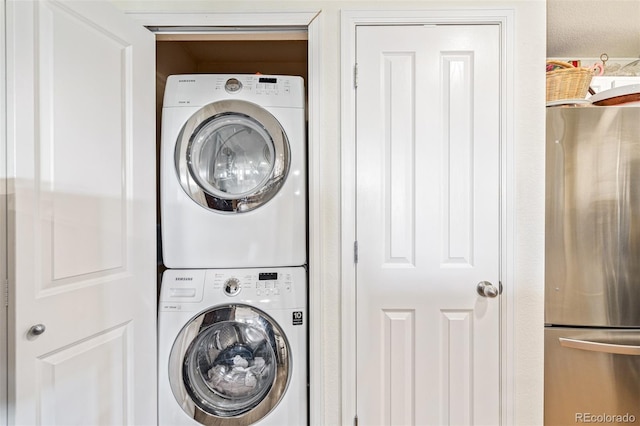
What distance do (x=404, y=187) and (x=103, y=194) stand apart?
1121 millimetres

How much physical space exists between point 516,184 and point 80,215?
1.61m

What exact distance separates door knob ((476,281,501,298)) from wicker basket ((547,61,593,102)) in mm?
844

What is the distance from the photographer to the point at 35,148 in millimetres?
978

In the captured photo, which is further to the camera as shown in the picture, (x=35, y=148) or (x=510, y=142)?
(x=510, y=142)

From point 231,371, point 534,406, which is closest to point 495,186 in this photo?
point 534,406

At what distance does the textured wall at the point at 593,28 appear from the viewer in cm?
151

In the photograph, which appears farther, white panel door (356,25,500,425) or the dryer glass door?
the dryer glass door

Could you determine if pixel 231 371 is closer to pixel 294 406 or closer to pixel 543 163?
pixel 294 406

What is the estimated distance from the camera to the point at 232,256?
4.79 ft

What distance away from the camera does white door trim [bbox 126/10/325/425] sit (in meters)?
1.37

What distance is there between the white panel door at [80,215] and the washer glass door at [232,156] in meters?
0.16

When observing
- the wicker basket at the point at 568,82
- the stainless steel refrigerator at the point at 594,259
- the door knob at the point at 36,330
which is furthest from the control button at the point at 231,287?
the wicker basket at the point at 568,82

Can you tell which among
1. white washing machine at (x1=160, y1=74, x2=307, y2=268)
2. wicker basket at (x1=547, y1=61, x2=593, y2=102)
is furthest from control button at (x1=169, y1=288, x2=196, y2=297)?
wicker basket at (x1=547, y1=61, x2=593, y2=102)

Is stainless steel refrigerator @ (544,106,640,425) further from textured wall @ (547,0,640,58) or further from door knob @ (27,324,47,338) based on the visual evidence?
door knob @ (27,324,47,338)
